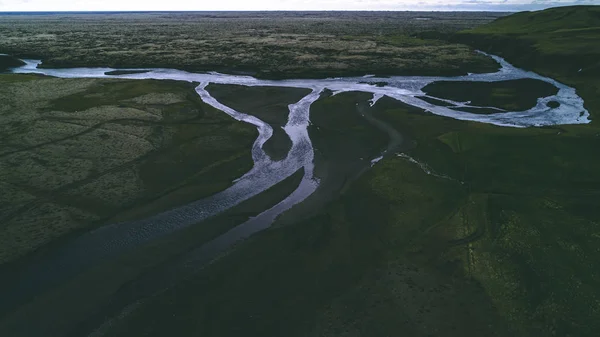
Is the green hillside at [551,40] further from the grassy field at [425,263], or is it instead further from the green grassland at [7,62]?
the green grassland at [7,62]

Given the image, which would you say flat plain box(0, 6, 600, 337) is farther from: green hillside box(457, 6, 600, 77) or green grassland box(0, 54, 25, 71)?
green grassland box(0, 54, 25, 71)

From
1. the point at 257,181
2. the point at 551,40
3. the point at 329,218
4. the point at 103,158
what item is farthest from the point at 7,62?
the point at 551,40

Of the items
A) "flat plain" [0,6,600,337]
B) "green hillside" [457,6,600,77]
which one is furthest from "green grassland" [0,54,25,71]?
"green hillside" [457,6,600,77]

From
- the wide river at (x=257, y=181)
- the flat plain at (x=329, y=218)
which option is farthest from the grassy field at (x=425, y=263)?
the wide river at (x=257, y=181)

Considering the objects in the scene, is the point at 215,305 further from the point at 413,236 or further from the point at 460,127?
the point at 460,127

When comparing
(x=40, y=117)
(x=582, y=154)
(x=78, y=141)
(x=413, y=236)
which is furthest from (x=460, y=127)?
(x=40, y=117)

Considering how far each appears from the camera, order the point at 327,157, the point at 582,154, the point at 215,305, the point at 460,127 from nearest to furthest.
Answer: the point at 215,305
the point at 582,154
the point at 327,157
the point at 460,127
